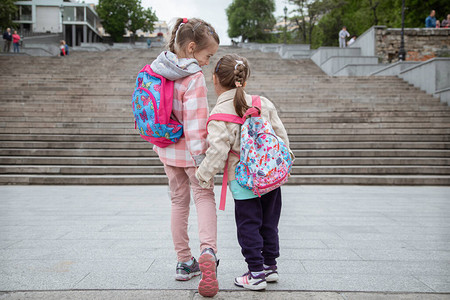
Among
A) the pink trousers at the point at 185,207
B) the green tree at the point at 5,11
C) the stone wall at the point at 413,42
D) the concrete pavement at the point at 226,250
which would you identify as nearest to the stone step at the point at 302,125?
the concrete pavement at the point at 226,250

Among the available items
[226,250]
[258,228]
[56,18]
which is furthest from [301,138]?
[56,18]

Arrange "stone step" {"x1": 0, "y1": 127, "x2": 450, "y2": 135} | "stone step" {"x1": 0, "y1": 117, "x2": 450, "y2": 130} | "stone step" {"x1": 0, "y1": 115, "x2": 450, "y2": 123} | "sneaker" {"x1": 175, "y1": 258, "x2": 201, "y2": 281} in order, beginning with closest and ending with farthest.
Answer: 1. "sneaker" {"x1": 175, "y1": 258, "x2": 201, "y2": 281}
2. "stone step" {"x1": 0, "y1": 127, "x2": 450, "y2": 135}
3. "stone step" {"x1": 0, "y1": 117, "x2": 450, "y2": 130}
4. "stone step" {"x1": 0, "y1": 115, "x2": 450, "y2": 123}

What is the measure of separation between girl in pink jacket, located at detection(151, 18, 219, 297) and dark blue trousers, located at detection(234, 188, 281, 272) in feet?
0.64

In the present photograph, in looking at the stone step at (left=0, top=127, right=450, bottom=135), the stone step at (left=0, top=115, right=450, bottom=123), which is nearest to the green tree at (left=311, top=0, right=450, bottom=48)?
the stone step at (left=0, top=115, right=450, bottom=123)

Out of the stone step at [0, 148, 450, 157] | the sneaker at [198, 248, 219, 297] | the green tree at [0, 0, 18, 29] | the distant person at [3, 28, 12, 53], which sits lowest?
the sneaker at [198, 248, 219, 297]

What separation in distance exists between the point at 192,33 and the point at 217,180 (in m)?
6.01

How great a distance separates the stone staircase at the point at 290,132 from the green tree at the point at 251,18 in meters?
44.7

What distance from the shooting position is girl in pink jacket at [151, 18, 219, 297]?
2.62 m

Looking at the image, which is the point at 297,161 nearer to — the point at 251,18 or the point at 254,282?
the point at 254,282

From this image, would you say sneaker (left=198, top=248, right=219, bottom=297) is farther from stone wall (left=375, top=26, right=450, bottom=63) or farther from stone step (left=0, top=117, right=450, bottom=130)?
stone wall (left=375, top=26, right=450, bottom=63)

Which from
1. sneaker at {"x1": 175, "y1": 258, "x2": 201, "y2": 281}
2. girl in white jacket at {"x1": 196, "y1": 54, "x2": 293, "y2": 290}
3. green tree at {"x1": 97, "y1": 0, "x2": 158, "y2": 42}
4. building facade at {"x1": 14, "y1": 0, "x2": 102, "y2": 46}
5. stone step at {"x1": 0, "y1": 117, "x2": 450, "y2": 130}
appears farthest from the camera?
green tree at {"x1": 97, "y1": 0, "x2": 158, "y2": 42}

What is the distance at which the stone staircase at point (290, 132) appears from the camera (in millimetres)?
9016

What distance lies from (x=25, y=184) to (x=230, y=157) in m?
7.36

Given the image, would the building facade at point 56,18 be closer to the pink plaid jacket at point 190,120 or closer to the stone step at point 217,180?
the stone step at point 217,180
